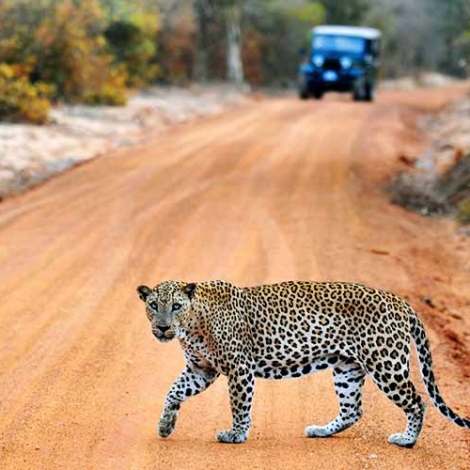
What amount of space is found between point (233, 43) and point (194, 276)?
3565 cm

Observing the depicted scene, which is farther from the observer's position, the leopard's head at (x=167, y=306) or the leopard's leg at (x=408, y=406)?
the leopard's leg at (x=408, y=406)

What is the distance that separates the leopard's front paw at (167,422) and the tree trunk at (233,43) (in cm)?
3989

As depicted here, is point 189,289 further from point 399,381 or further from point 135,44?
point 135,44

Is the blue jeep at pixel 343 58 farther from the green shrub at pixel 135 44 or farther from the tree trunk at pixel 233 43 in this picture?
the tree trunk at pixel 233 43

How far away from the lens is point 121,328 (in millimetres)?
11461

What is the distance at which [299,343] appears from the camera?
811 centimetres

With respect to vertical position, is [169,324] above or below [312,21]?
above

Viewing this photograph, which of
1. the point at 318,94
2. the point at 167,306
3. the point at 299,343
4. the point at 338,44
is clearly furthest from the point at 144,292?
the point at 318,94

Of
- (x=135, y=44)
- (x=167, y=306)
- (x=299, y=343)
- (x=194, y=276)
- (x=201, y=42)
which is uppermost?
(x=167, y=306)

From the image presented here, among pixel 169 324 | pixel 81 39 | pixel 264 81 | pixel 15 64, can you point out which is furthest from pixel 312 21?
pixel 169 324

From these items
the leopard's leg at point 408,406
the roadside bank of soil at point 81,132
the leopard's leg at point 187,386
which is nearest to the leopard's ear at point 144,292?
the leopard's leg at point 187,386

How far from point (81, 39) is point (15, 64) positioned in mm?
3566

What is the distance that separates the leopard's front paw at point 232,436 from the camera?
8148 mm

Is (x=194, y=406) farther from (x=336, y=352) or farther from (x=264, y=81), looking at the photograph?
(x=264, y=81)
